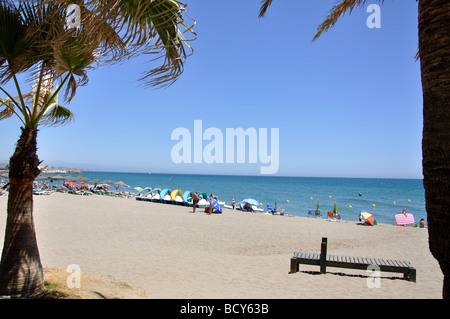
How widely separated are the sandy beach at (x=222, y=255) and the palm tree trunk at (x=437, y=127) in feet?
12.9

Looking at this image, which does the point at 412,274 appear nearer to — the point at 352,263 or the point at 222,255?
the point at 352,263

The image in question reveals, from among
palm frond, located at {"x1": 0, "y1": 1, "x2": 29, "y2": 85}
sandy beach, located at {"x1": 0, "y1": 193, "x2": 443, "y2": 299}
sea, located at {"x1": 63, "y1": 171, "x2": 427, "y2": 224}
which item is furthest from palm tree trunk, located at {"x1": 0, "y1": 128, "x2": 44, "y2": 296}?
sea, located at {"x1": 63, "y1": 171, "x2": 427, "y2": 224}

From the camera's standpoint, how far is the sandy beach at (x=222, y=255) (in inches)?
220

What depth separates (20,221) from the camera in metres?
3.74

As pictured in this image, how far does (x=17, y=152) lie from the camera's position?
12.1 feet

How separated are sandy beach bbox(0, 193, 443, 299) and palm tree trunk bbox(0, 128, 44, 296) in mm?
1949

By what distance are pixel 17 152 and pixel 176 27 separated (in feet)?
8.39

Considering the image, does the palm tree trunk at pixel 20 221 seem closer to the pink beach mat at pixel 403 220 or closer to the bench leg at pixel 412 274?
the bench leg at pixel 412 274

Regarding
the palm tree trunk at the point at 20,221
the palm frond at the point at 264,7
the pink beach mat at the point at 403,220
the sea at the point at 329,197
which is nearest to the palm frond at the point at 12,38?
the palm tree trunk at the point at 20,221

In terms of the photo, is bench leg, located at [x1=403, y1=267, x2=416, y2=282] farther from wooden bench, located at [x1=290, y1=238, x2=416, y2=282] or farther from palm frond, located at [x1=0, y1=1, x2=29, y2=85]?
palm frond, located at [x1=0, y1=1, x2=29, y2=85]

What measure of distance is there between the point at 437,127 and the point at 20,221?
445cm

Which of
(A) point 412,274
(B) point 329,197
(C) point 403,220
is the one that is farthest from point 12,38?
(B) point 329,197


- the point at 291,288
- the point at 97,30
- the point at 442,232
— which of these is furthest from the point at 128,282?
the point at 442,232
